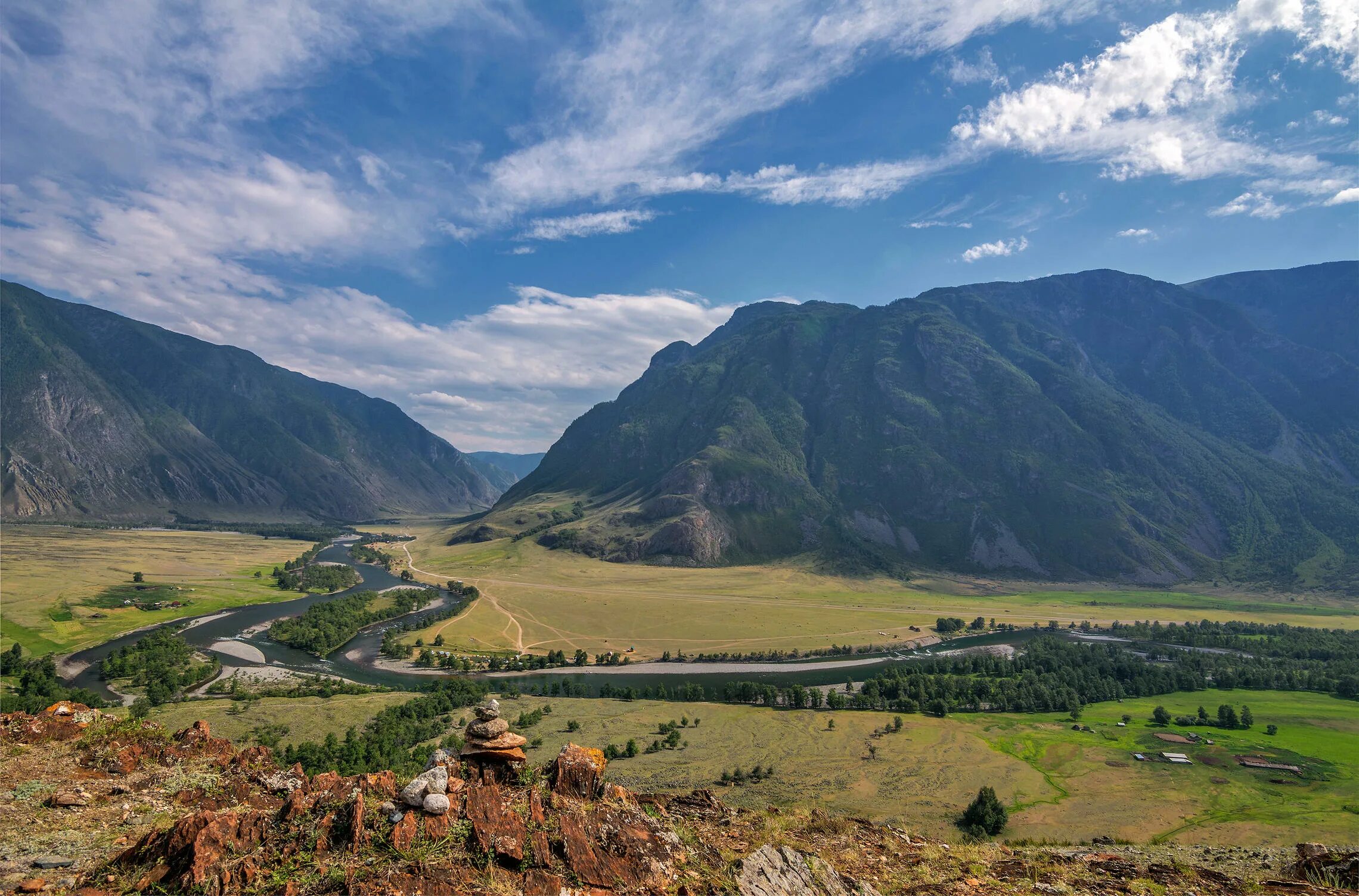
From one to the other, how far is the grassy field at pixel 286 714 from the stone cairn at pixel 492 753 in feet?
183

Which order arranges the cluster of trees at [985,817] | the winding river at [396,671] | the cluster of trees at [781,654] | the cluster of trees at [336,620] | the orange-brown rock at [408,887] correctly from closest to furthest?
1. the orange-brown rock at [408,887]
2. the cluster of trees at [985,817]
3. the winding river at [396,671]
4. the cluster of trees at [336,620]
5. the cluster of trees at [781,654]

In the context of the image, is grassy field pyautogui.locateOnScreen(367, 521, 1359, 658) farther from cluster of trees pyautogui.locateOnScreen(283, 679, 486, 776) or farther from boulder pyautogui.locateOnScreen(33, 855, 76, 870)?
boulder pyautogui.locateOnScreen(33, 855, 76, 870)

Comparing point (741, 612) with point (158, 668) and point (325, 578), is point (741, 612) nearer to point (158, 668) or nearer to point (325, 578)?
point (158, 668)

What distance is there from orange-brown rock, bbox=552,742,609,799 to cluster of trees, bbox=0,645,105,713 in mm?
66166

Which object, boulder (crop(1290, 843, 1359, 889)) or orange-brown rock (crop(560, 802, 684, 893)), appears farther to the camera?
boulder (crop(1290, 843, 1359, 889))

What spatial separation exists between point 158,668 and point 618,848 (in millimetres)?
102158

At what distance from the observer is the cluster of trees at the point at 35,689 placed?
6047 cm

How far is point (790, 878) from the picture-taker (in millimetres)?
15992

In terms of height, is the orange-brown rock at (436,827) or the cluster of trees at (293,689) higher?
the orange-brown rock at (436,827)

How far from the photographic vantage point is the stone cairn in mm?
15047

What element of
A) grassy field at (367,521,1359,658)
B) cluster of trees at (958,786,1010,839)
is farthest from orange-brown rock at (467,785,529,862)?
grassy field at (367,521,1359,658)

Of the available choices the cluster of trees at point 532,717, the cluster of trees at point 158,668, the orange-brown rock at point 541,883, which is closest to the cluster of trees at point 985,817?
the cluster of trees at point 532,717

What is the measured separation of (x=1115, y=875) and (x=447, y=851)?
2112 centimetres

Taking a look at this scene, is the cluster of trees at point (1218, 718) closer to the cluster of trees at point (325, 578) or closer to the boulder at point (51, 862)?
the boulder at point (51, 862)
